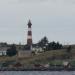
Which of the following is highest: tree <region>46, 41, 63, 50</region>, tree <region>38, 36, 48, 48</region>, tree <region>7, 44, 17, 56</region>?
tree <region>38, 36, 48, 48</region>

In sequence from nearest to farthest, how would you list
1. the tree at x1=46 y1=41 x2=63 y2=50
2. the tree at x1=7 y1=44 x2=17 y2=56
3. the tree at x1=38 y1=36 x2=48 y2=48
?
1. the tree at x1=7 y1=44 x2=17 y2=56
2. the tree at x1=46 y1=41 x2=63 y2=50
3. the tree at x1=38 y1=36 x2=48 y2=48

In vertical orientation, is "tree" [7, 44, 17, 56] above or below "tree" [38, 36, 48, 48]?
below

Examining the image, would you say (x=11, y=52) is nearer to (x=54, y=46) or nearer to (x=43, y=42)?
(x=54, y=46)

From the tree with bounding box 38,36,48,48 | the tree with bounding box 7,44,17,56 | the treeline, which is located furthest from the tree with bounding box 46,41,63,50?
the tree with bounding box 38,36,48,48

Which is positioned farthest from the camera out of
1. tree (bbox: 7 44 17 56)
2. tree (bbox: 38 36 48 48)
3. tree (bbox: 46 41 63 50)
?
tree (bbox: 38 36 48 48)

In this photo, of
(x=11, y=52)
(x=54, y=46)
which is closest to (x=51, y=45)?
(x=54, y=46)

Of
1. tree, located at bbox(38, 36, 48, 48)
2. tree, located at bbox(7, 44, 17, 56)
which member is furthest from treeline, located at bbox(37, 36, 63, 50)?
tree, located at bbox(7, 44, 17, 56)

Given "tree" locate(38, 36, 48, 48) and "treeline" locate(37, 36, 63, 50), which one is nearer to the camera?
"treeline" locate(37, 36, 63, 50)

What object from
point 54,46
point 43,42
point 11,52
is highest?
point 43,42

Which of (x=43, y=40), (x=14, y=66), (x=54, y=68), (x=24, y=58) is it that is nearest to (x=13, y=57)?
(x=24, y=58)

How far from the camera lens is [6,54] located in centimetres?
12562

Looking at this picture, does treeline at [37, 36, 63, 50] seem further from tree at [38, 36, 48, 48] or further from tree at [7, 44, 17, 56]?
tree at [7, 44, 17, 56]

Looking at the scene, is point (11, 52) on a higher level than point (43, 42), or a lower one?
lower

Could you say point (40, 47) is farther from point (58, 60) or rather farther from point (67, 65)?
point (67, 65)
